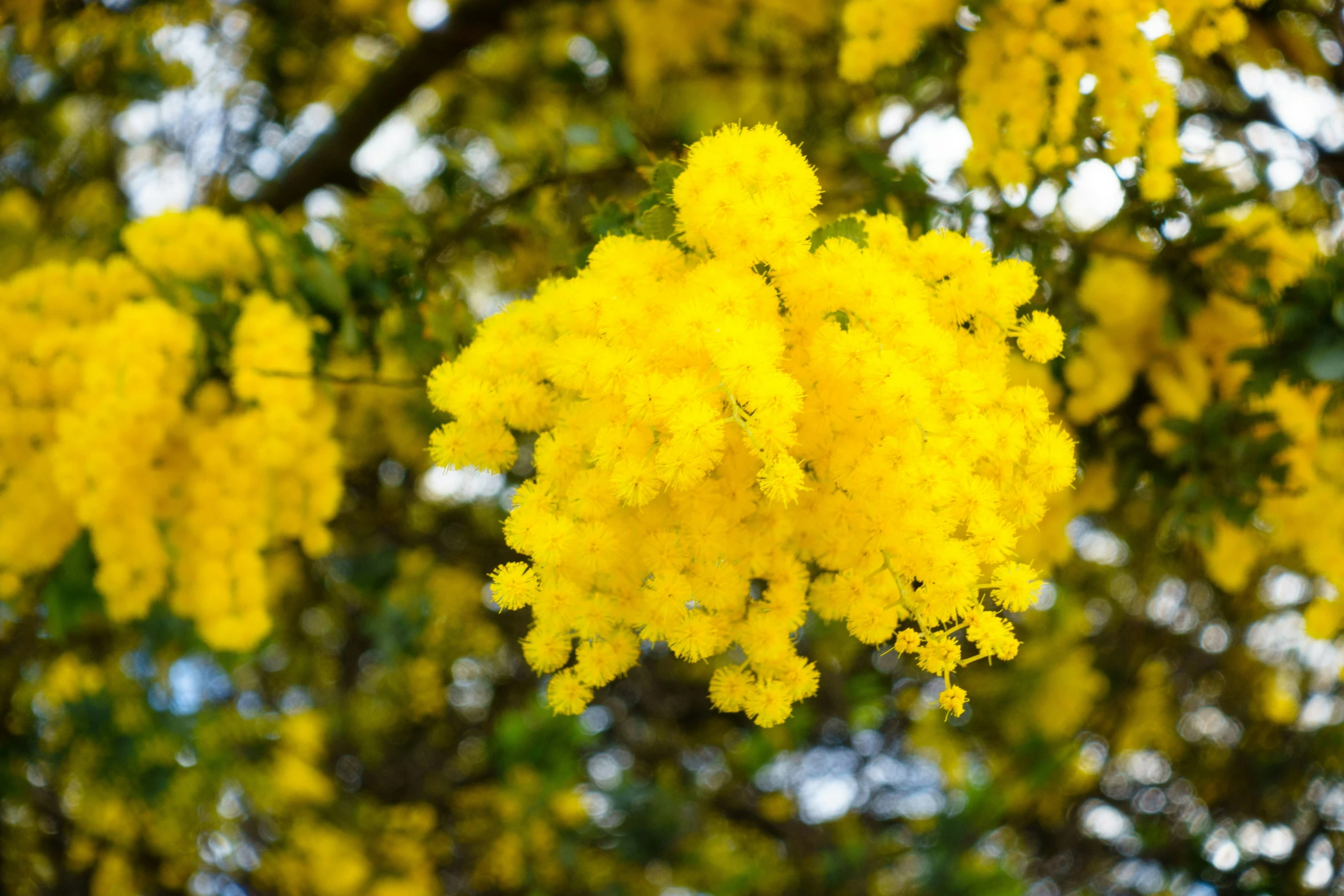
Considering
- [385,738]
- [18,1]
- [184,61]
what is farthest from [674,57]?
[385,738]

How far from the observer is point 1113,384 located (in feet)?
7.72

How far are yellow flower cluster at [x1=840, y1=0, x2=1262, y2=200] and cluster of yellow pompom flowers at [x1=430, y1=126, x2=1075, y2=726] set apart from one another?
0.73 m

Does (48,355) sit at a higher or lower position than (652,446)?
lower

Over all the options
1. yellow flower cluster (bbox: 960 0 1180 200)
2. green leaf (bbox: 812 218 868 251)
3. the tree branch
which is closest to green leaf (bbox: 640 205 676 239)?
green leaf (bbox: 812 218 868 251)

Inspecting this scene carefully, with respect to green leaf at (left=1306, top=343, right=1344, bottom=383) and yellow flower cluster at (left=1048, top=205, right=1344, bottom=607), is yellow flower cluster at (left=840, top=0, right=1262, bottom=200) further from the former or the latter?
Answer: green leaf at (left=1306, top=343, right=1344, bottom=383)

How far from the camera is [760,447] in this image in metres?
1.23

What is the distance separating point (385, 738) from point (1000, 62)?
454 centimetres

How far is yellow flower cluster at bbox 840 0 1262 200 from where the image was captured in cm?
198

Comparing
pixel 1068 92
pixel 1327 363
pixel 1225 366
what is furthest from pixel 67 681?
pixel 1327 363

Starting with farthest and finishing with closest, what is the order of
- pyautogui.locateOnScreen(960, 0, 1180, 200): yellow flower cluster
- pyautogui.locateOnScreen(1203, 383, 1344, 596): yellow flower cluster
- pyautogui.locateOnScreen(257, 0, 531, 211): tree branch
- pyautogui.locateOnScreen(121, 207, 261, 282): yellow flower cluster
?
pyautogui.locateOnScreen(257, 0, 531, 211): tree branch → pyautogui.locateOnScreen(121, 207, 261, 282): yellow flower cluster → pyautogui.locateOnScreen(1203, 383, 1344, 596): yellow flower cluster → pyautogui.locateOnScreen(960, 0, 1180, 200): yellow flower cluster

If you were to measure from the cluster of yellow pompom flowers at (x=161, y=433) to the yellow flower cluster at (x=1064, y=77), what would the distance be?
1.54 meters

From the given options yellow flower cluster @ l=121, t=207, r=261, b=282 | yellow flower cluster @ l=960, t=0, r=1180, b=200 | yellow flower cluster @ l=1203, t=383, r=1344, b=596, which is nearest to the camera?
yellow flower cluster @ l=960, t=0, r=1180, b=200

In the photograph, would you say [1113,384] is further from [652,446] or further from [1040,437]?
[652,446]

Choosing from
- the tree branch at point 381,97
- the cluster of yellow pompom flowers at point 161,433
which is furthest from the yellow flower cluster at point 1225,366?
the tree branch at point 381,97
